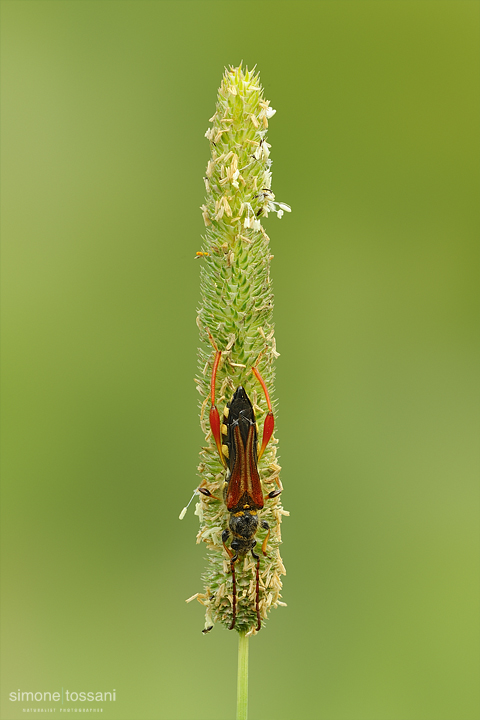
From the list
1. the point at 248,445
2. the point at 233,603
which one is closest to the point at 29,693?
the point at 233,603

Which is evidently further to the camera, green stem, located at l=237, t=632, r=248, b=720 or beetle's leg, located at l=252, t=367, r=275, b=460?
beetle's leg, located at l=252, t=367, r=275, b=460

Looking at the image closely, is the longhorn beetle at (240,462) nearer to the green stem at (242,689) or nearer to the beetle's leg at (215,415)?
the beetle's leg at (215,415)

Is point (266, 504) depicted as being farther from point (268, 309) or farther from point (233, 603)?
point (268, 309)

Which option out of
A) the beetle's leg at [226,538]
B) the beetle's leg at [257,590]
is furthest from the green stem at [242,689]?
the beetle's leg at [226,538]

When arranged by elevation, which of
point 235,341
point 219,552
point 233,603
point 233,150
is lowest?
point 233,603

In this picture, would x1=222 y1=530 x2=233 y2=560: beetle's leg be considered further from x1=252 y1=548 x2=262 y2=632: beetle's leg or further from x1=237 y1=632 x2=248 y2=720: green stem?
x1=237 y1=632 x2=248 y2=720: green stem

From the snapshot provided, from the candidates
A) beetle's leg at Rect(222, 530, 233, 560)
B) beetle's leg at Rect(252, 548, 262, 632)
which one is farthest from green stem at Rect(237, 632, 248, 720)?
beetle's leg at Rect(222, 530, 233, 560)
